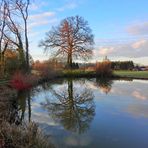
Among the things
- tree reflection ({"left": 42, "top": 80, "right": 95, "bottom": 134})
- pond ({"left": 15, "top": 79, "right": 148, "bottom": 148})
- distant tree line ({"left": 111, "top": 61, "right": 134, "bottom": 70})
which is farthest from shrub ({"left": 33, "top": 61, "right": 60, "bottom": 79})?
distant tree line ({"left": 111, "top": 61, "right": 134, "bottom": 70})

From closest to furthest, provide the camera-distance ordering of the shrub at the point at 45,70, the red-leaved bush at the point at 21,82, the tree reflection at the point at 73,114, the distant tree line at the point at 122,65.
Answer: the tree reflection at the point at 73,114 < the red-leaved bush at the point at 21,82 < the shrub at the point at 45,70 < the distant tree line at the point at 122,65

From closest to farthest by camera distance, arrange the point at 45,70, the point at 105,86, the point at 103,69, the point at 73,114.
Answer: the point at 73,114 → the point at 105,86 → the point at 45,70 → the point at 103,69

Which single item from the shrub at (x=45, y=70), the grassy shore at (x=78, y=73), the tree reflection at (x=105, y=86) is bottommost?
the tree reflection at (x=105, y=86)

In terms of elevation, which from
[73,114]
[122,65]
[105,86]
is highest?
[122,65]

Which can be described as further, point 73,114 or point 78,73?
point 78,73

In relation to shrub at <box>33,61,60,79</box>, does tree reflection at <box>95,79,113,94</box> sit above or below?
below

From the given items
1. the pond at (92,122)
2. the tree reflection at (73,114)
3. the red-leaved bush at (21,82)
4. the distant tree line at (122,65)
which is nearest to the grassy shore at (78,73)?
the red-leaved bush at (21,82)

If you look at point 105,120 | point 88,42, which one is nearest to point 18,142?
point 105,120

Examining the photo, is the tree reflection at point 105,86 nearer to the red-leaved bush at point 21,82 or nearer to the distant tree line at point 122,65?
the red-leaved bush at point 21,82

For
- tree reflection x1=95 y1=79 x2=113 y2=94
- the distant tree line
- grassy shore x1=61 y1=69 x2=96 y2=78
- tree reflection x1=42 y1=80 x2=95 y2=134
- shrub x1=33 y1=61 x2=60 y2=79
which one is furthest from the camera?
the distant tree line

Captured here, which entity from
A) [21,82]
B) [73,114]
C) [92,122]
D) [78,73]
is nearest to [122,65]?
[78,73]

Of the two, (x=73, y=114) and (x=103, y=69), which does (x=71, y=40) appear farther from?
(x=73, y=114)

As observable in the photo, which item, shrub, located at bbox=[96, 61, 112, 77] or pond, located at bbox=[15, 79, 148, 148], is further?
shrub, located at bbox=[96, 61, 112, 77]

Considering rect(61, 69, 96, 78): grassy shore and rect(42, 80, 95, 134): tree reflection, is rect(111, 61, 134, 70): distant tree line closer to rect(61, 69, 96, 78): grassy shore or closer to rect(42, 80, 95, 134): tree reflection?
rect(61, 69, 96, 78): grassy shore
